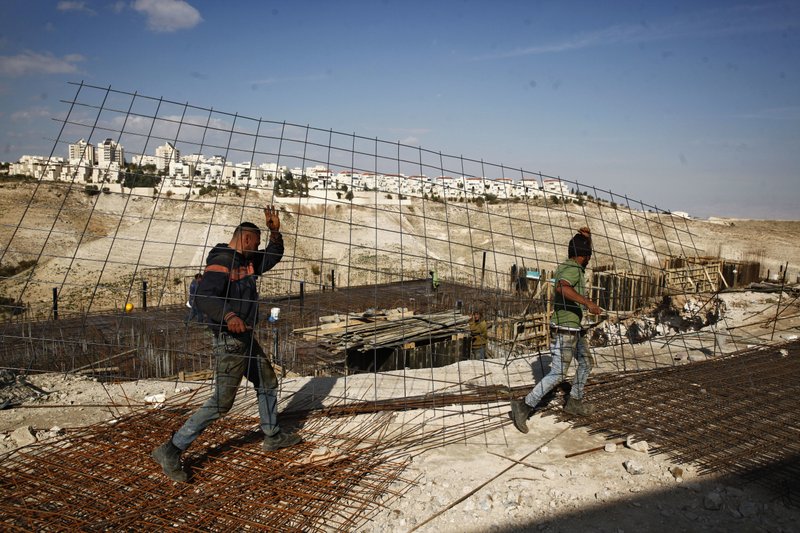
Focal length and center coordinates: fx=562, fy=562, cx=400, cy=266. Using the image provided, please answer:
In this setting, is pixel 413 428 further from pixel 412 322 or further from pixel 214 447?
pixel 412 322

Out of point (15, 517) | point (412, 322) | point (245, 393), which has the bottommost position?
point (15, 517)

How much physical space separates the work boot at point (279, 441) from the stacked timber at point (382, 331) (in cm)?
422

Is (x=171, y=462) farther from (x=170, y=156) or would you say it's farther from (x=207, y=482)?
(x=170, y=156)

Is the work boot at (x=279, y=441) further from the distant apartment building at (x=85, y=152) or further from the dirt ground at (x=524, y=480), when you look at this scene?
the distant apartment building at (x=85, y=152)

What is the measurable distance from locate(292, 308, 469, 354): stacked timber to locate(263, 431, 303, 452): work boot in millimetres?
4215

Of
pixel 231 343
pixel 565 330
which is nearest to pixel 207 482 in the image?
pixel 231 343

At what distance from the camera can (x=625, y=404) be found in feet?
17.2

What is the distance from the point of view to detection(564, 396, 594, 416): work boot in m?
4.98

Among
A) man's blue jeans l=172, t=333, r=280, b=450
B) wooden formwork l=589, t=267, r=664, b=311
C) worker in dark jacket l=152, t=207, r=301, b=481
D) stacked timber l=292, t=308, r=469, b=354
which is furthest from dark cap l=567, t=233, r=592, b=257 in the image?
wooden formwork l=589, t=267, r=664, b=311

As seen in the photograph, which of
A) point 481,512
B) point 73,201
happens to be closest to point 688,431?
point 481,512

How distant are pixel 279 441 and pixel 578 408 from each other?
8.55ft

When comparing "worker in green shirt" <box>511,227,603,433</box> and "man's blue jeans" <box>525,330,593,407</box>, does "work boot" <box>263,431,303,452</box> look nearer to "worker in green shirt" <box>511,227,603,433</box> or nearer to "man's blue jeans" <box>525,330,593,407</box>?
"worker in green shirt" <box>511,227,603,433</box>

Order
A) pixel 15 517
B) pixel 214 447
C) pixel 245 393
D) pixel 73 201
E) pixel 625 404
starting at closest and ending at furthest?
pixel 15 517
pixel 214 447
pixel 625 404
pixel 245 393
pixel 73 201

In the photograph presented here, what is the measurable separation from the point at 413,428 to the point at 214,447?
164 centimetres
